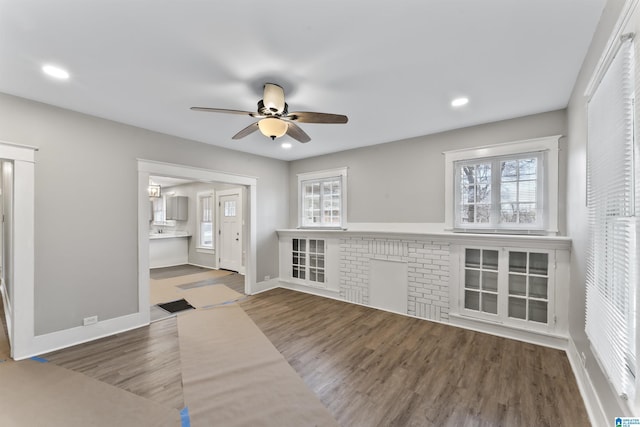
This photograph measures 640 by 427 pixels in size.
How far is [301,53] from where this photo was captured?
1.96 meters

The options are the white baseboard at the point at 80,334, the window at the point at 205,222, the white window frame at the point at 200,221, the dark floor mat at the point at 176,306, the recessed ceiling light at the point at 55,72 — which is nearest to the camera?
the recessed ceiling light at the point at 55,72

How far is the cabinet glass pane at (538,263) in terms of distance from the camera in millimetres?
2986

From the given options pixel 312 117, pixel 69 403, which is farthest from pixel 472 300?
pixel 69 403

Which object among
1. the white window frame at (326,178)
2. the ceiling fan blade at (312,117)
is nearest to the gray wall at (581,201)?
the ceiling fan blade at (312,117)

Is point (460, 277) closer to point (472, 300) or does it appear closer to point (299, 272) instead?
point (472, 300)

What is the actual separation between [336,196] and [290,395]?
11.4ft

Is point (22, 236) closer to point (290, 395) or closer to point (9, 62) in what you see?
point (9, 62)

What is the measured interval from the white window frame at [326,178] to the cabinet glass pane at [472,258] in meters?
2.04

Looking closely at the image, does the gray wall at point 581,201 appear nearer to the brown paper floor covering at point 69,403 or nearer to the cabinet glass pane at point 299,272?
the brown paper floor covering at point 69,403

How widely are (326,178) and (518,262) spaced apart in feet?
10.7

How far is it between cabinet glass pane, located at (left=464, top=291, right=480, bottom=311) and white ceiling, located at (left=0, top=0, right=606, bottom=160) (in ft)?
7.50

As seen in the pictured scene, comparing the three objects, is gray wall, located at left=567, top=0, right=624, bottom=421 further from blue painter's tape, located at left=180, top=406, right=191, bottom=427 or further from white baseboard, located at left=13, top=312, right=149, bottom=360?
white baseboard, located at left=13, top=312, right=149, bottom=360

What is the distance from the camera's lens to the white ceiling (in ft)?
5.13

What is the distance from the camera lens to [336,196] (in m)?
5.02
